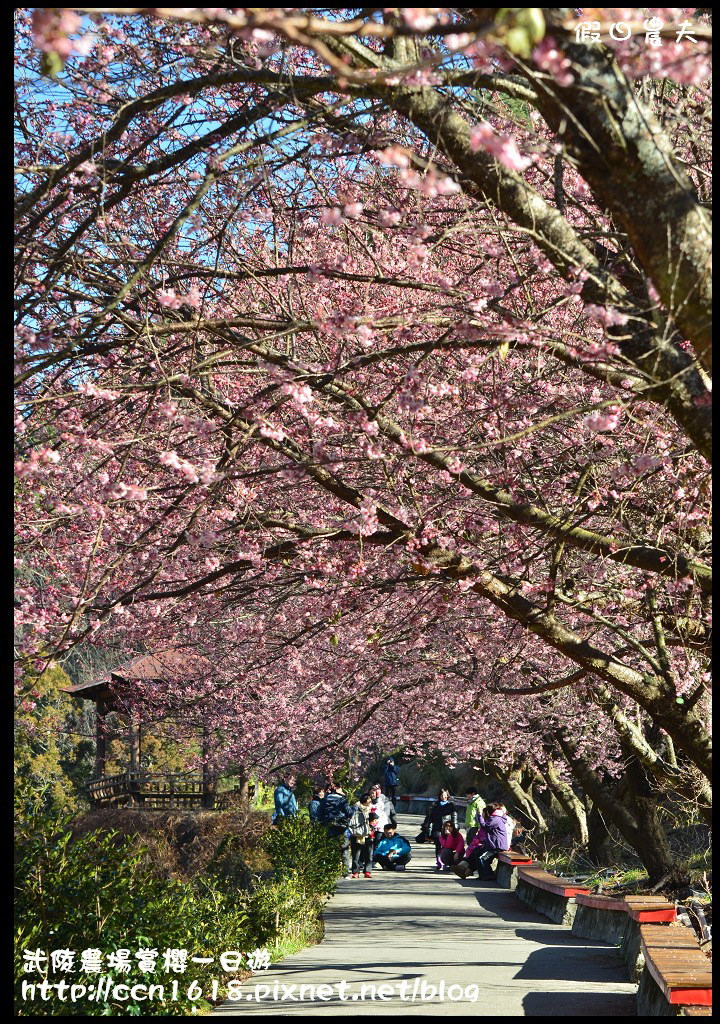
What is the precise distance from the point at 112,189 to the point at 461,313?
244cm

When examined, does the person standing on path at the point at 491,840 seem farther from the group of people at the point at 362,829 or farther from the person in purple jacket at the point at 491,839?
the group of people at the point at 362,829

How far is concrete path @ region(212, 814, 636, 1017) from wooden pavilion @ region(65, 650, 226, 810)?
7.48m

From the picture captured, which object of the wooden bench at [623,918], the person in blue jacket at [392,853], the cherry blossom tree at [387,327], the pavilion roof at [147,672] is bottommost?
the person in blue jacket at [392,853]

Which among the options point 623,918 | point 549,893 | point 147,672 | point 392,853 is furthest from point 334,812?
point 623,918

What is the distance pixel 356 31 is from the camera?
10.4 feet

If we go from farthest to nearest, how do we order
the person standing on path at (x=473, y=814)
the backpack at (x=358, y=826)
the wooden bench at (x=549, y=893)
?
the person standing on path at (x=473, y=814) → the backpack at (x=358, y=826) → the wooden bench at (x=549, y=893)

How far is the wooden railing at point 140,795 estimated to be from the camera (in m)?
24.9

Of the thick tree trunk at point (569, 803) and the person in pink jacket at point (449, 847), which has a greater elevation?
the thick tree trunk at point (569, 803)

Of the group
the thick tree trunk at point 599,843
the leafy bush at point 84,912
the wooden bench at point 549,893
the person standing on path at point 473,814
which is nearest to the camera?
the leafy bush at point 84,912

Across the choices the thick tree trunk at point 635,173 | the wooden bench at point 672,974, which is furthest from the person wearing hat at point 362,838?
the thick tree trunk at point 635,173

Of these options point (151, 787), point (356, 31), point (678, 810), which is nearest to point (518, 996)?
point (356, 31)

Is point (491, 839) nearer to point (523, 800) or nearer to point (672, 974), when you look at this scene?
point (523, 800)
